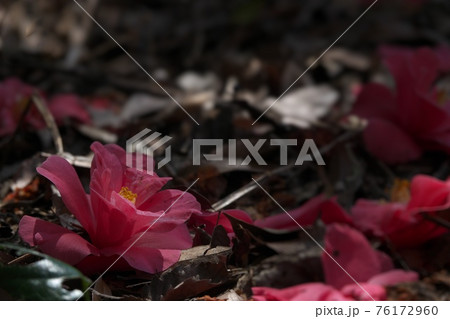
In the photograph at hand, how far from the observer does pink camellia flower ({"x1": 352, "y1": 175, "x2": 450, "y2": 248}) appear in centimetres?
96

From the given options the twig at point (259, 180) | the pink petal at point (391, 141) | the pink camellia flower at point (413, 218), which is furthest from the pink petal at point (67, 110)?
the pink camellia flower at point (413, 218)

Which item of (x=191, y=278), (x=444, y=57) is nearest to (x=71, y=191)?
(x=191, y=278)

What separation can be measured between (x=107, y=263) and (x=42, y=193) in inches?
→ 10.9

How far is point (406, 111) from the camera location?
4.12ft

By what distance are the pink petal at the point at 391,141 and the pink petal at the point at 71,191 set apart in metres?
0.64

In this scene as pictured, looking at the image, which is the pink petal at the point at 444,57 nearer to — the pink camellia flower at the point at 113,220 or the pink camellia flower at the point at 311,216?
the pink camellia flower at the point at 311,216

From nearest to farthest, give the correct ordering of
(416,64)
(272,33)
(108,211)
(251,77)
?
(108,211), (416,64), (251,77), (272,33)

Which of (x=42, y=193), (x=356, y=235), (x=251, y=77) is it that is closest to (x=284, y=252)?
(x=356, y=235)

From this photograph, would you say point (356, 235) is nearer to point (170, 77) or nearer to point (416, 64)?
point (416, 64)

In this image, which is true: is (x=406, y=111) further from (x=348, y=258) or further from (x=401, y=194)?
(x=348, y=258)

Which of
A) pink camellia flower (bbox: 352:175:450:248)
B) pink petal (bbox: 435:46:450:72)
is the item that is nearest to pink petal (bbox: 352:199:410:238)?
pink camellia flower (bbox: 352:175:450:248)

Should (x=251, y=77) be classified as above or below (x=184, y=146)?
above

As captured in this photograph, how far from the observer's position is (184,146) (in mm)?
1330

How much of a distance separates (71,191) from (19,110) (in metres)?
0.57
